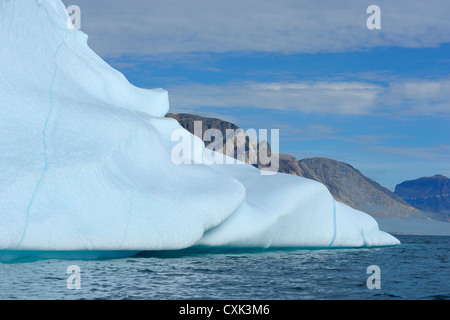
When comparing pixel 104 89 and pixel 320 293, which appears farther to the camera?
pixel 104 89

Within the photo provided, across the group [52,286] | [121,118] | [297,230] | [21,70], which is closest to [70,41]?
[21,70]

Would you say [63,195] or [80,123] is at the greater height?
[80,123]

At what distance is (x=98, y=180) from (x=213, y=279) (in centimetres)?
336

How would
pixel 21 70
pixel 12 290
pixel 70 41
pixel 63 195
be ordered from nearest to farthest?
pixel 12 290 < pixel 63 195 < pixel 21 70 < pixel 70 41

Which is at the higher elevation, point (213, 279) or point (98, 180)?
point (98, 180)

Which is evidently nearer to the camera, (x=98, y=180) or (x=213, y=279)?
(x=213, y=279)

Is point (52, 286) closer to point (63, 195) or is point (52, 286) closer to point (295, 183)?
point (63, 195)

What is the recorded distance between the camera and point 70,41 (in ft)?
54.2

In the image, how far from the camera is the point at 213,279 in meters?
9.09

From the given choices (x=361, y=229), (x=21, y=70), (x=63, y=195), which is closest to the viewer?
(x=63, y=195)

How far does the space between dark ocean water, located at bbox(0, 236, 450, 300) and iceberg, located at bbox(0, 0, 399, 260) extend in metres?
0.55

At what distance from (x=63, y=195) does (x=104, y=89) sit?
19.8 feet

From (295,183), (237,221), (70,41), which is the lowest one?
(237,221)

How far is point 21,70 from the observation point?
13.6 meters
